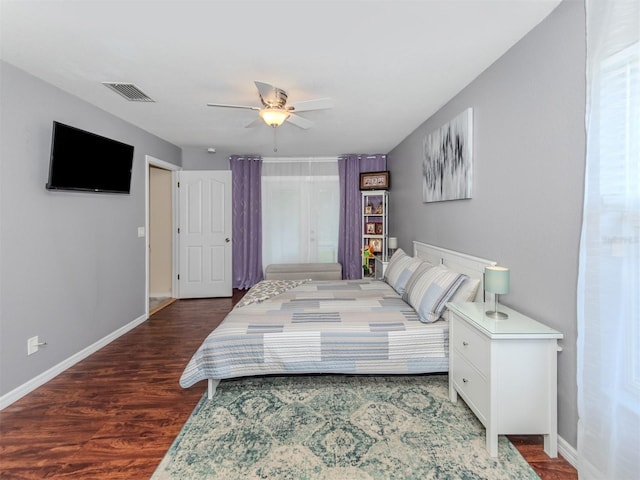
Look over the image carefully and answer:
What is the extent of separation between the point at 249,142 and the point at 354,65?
2.62m

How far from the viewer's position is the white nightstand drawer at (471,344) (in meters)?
1.72

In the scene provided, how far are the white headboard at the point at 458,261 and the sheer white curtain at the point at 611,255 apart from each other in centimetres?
94

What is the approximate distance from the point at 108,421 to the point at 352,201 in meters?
4.54

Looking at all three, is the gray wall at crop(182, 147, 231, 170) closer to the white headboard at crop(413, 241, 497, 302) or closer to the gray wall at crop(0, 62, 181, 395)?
the gray wall at crop(0, 62, 181, 395)

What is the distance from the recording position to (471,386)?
189cm

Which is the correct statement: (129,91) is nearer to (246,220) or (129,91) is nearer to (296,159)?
(246,220)

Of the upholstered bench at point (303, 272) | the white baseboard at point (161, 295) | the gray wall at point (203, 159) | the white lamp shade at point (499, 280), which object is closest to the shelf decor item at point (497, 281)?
the white lamp shade at point (499, 280)

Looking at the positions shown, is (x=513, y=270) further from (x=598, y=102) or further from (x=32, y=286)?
(x=32, y=286)

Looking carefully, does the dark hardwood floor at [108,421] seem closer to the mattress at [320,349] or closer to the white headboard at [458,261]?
the mattress at [320,349]

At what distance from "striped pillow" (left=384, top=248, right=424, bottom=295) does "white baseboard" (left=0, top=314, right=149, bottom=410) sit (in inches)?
125

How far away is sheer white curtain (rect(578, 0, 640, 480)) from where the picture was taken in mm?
Answer: 1220

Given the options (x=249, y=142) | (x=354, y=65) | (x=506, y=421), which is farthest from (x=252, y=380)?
(x=249, y=142)

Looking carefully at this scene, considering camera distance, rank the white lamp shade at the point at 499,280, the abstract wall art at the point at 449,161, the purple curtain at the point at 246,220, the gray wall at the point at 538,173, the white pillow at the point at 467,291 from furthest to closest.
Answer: the purple curtain at the point at 246,220 < the abstract wall art at the point at 449,161 < the white pillow at the point at 467,291 < the white lamp shade at the point at 499,280 < the gray wall at the point at 538,173

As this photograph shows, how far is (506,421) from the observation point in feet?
5.50
